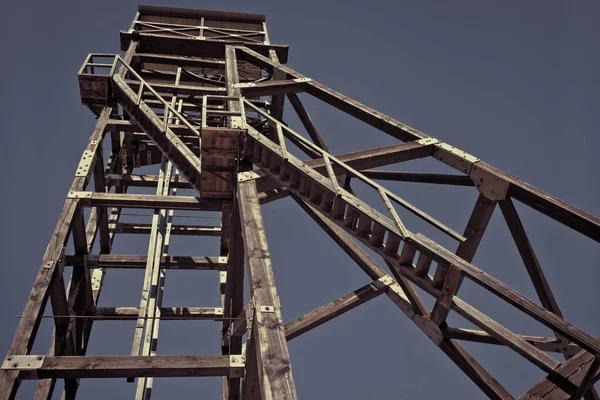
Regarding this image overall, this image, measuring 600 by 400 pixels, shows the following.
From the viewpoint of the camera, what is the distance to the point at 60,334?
33.2 ft

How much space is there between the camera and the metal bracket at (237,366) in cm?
759

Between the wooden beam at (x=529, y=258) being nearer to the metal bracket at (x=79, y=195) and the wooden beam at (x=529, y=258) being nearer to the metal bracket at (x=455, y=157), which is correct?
the metal bracket at (x=455, y=157)

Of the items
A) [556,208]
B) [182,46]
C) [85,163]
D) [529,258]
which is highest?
[556,208]

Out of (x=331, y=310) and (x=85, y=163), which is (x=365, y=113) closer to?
(x=331, y=310)

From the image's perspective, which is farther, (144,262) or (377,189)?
(144,262)

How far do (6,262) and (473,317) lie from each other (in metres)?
52.8

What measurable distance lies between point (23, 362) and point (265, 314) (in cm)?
311

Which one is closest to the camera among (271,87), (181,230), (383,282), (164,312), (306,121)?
(383,282)

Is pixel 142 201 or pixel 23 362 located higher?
pixel 142 201

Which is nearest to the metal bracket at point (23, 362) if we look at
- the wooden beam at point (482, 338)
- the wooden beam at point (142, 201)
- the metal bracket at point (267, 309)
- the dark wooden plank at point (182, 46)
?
the metal bracket at point (267, 309)

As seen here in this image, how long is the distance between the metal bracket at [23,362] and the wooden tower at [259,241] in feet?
0.06

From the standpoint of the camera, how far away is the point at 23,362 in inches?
288

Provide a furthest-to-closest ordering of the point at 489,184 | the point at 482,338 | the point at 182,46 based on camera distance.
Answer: the point at 182,46 < the point at 482,338 < the point at 489,184

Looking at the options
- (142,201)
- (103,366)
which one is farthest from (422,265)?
(142,201)
